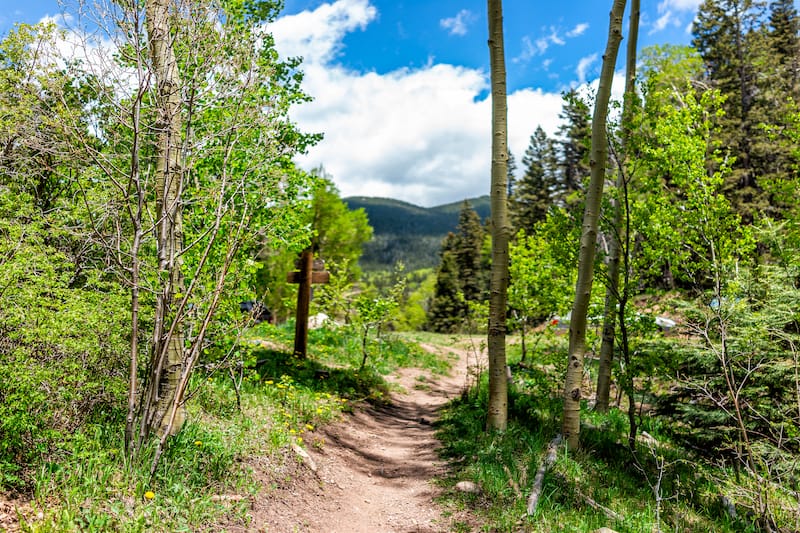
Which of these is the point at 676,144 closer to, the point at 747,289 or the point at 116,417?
the point at 747,289

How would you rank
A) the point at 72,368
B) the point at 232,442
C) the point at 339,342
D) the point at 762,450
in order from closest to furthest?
the point at 72,368, the point at 232,442, the point at 762,450, the point at 339,342

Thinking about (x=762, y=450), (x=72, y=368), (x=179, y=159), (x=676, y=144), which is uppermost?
(x=676, y=144)

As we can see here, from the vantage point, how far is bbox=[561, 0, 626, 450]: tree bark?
6180 millimetres

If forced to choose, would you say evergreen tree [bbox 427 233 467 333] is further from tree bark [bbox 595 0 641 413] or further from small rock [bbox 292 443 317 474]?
small rock [bbox 292 443 317 474]

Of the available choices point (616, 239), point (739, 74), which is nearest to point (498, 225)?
point (616, 239)

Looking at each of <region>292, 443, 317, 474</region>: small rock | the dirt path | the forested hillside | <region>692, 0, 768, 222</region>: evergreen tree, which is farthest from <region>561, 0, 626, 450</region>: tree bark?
<region>692, 0, 768, 222</region>: evergreen tree

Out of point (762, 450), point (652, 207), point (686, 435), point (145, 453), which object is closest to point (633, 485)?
point (762, 450)

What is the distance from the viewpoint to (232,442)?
482 centimetres

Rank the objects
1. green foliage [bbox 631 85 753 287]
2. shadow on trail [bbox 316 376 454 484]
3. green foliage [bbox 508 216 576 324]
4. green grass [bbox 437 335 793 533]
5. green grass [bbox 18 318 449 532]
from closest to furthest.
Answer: green grass [bbox 18 318 449 532], green grass [bbox 437 335 793 533], shadow on trail [bbox 316 376 454 484], green foliage [bbox 631 85 753 287], green foliage [bbox 508 216 576 324]

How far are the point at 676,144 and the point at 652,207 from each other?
1.53m

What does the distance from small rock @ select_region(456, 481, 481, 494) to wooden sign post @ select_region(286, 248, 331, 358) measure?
5.19 m

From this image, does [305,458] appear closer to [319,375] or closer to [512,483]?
[512,483]

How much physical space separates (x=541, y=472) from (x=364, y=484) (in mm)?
2072

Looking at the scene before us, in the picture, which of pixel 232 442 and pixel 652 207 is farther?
pixel 652 207
